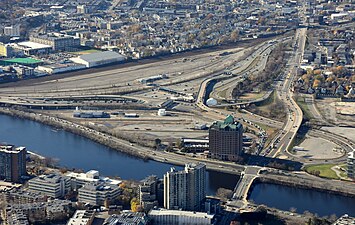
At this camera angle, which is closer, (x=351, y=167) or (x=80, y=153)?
(x=351, y=167)

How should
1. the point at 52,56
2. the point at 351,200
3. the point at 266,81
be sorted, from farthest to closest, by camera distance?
1. the point at 52,56
2. the point at 266,81
3. the point at 351,200

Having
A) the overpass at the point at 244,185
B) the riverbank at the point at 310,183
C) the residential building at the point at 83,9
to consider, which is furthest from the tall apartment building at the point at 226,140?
the residential building at the point at 83,9

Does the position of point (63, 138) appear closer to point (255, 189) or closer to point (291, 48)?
point (255, 189)

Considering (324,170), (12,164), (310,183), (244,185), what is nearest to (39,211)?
(12,164)

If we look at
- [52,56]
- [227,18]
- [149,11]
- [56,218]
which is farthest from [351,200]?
[149,11]

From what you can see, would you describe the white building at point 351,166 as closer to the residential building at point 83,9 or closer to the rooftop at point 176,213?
the rooftop at point 176,213

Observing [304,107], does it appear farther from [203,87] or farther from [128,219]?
[128,219]
